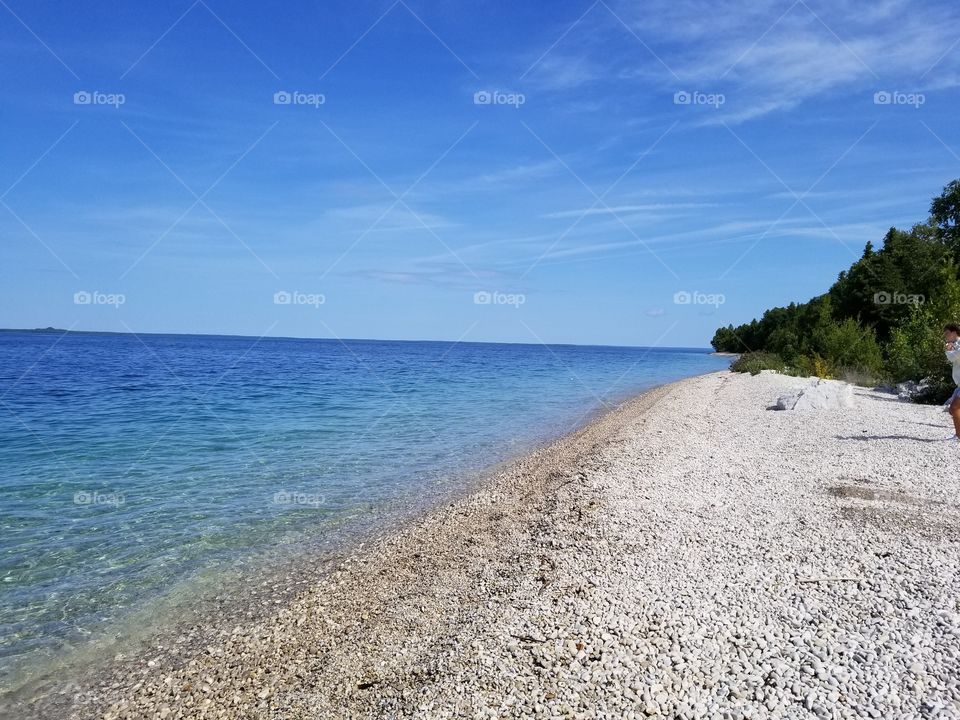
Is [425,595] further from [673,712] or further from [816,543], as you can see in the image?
[816,543]

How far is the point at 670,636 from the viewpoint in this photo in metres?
5.00

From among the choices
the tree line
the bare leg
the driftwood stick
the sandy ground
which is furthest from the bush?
the driftwood stick

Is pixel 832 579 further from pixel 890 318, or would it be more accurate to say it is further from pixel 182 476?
pixel 890 318

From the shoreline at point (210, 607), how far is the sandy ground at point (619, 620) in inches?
2.7

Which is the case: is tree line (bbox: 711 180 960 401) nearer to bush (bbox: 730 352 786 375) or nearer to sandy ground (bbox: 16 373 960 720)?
bush (bbox: 730 352 786 375)

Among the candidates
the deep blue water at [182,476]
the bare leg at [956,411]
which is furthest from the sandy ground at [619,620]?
the bare leg at [956,411]

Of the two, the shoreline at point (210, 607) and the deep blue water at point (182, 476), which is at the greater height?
the deep blue water at point (182, 476)

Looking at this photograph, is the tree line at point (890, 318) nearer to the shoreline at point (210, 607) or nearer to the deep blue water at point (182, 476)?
the deep blue water at point (182, 476)

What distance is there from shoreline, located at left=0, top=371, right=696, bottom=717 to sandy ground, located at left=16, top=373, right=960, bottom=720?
68 mm

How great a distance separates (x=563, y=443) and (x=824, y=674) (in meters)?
12.3

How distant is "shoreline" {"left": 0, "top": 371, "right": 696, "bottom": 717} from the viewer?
5.49 meters

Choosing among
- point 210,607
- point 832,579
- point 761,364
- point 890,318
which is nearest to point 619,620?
point 832,579

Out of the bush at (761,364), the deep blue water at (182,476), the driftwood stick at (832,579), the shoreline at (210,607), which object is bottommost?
the shoreline at (210,607)

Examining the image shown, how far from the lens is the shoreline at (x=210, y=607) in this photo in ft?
18.0
